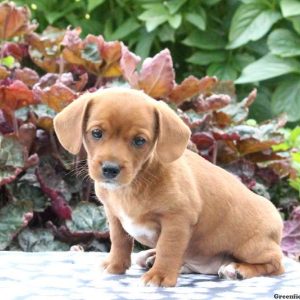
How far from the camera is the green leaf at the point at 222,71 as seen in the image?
20.6 feet

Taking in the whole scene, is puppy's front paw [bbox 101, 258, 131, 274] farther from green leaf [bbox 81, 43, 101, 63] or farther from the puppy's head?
green leaf [bbox 81, 43, 101, 63]

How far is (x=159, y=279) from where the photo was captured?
3.02 metres

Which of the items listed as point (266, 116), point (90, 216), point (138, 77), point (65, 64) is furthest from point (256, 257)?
point (266, 116)

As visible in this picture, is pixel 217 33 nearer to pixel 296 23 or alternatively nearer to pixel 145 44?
pixel 145 44

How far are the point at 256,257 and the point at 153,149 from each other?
615mm

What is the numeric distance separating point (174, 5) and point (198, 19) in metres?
0.21

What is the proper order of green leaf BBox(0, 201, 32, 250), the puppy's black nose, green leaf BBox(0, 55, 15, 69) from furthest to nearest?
green leaf BBox(0, 55, 15, 69) → green leaf BBox(0, 201, 32, 250) → the puppy's black nose

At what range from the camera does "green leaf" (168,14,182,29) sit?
6.14 m

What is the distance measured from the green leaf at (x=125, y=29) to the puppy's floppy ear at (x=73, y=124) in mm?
3552

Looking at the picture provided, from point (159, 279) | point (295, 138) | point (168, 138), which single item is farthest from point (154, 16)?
point (159, 279)

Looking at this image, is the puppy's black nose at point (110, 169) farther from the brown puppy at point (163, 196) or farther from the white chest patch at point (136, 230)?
the white chest patch at point (136, 230)

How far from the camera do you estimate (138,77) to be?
448 centimetres

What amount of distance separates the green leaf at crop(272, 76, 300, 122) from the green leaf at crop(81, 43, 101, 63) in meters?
1.68

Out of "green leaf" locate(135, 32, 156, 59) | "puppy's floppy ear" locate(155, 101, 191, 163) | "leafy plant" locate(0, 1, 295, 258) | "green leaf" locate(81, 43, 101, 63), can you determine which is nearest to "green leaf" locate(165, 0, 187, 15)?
"green leaf" locate(135, 32, 156, 59)
